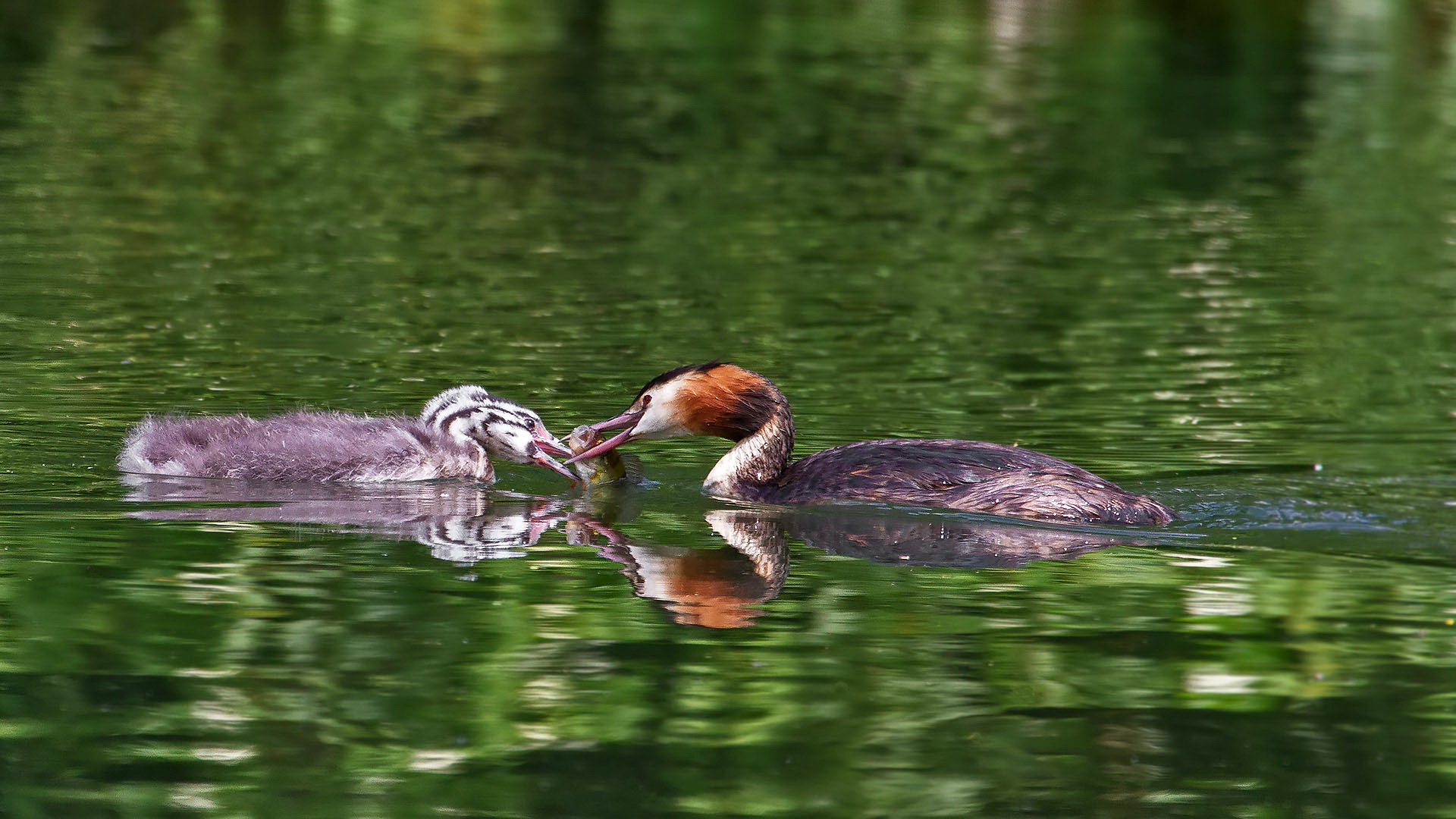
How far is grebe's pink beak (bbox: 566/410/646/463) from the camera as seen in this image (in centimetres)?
1052

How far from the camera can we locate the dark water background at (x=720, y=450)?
641 cm

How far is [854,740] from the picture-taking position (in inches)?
255

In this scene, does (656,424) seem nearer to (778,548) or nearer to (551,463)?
(551,463)

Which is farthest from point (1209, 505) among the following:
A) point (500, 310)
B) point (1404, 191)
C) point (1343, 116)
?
point (1343, 116)

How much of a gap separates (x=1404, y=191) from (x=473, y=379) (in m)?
14.2

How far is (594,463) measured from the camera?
422 inches

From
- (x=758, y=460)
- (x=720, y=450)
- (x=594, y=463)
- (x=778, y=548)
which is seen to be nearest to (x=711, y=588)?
(x=778, y=548)

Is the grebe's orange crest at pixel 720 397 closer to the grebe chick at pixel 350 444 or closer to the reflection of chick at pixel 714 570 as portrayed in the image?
the grebe chick at pixel 350 444

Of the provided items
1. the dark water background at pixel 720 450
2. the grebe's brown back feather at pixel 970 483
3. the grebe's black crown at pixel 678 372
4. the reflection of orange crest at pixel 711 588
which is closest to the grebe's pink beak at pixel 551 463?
the dark water background at pixel 720 450

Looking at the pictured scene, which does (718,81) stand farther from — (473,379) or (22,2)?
(473,379)

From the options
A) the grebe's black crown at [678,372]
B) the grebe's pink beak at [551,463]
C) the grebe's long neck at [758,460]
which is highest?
the grebe's black crown at [678,372]

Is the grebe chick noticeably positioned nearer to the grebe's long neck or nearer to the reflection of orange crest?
the grebe's long neck

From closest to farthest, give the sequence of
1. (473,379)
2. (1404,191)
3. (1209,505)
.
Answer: (1209,505), (473,379), (1404,191)

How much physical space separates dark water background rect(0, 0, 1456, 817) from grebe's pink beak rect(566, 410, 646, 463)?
0.26m
